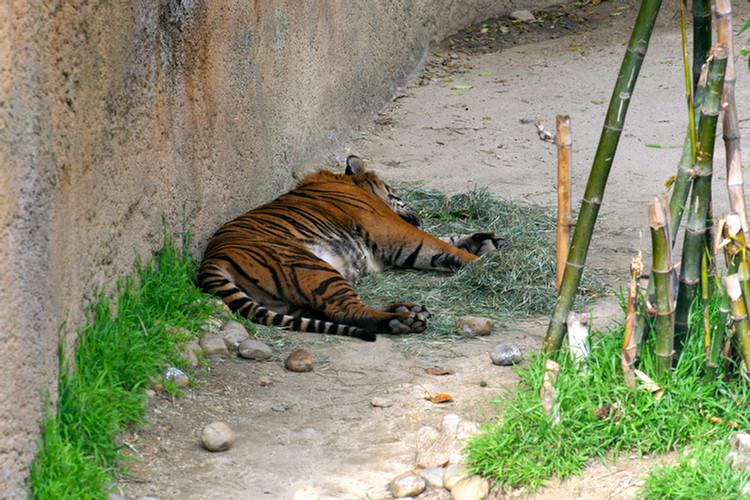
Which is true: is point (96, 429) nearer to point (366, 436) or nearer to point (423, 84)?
point (366, 436)

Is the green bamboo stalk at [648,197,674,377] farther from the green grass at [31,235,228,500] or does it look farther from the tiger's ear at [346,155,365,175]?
the tiger's ear at [346,155,365,175]

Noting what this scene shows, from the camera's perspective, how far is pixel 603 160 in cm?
284

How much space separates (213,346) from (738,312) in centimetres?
220

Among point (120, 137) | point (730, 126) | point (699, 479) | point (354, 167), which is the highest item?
point (730, 126)

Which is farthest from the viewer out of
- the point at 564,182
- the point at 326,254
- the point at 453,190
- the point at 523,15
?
the point at 523,15

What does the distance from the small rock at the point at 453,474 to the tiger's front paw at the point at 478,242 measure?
8.70 feet

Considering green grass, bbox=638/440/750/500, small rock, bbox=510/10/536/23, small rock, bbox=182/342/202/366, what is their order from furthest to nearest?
small rock, bbox=510/10/536/23 → small rock, bbox=182/342/202/366 → green grass, bbox=638/440/750/500

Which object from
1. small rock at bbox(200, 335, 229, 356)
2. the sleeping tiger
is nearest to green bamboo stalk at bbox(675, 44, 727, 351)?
the sleeping tiger

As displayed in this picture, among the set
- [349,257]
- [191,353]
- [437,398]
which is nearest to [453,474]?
[437,398]

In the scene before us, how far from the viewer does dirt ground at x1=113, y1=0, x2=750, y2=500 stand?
9.66 ft

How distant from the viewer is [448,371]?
12.2 ft

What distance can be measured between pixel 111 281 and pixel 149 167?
2.18 feet

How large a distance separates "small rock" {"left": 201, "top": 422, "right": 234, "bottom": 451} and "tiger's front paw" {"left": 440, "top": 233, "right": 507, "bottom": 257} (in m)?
2.66

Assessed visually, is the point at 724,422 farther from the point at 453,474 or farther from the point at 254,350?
the point at 254,350
